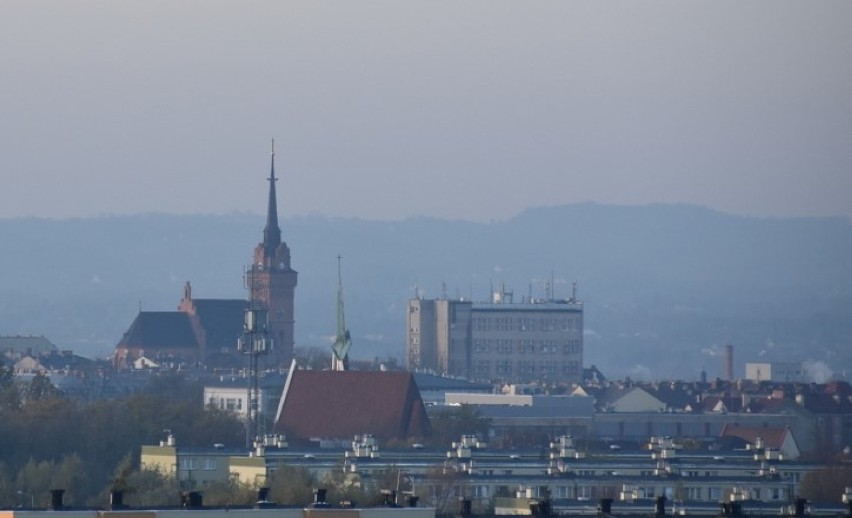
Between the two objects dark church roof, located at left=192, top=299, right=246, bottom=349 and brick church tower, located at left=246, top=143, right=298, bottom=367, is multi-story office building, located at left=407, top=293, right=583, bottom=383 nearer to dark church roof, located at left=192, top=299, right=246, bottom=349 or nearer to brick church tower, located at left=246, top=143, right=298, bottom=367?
brick church tower, located at left=246, top=143, right=298, bottom=367

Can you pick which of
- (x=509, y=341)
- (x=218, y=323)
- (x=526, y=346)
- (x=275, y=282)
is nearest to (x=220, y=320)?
(x=218, y=323)

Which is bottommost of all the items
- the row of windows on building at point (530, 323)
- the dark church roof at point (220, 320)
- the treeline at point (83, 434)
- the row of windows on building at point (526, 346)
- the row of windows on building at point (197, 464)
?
the row of windows on building at point (197, 464)

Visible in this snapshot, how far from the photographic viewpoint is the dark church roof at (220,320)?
620 feet

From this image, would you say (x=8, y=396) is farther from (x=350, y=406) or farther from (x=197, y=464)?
(x=197, y=464)

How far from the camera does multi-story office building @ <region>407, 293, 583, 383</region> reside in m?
177

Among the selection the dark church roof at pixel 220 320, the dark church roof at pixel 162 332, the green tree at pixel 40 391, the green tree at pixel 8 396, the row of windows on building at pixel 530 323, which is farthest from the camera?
the dark church roof at pixel 162 332

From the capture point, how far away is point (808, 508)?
57.2 meters

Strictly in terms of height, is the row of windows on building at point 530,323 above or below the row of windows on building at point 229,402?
above

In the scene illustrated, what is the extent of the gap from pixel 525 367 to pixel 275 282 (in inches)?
647

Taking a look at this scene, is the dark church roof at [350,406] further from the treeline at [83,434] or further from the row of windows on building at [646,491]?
the row of windows on building at [646,491]

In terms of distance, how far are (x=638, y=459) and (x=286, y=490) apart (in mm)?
22452

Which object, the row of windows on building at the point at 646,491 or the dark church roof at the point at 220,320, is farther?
the dark church roof at the point at 220,320

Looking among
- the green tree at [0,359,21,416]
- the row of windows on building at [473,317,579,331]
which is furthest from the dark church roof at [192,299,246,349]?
the green tree at [0,359,21,416]

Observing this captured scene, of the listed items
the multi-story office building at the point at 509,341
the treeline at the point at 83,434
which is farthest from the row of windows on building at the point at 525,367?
the treeline at the point at 83,434
